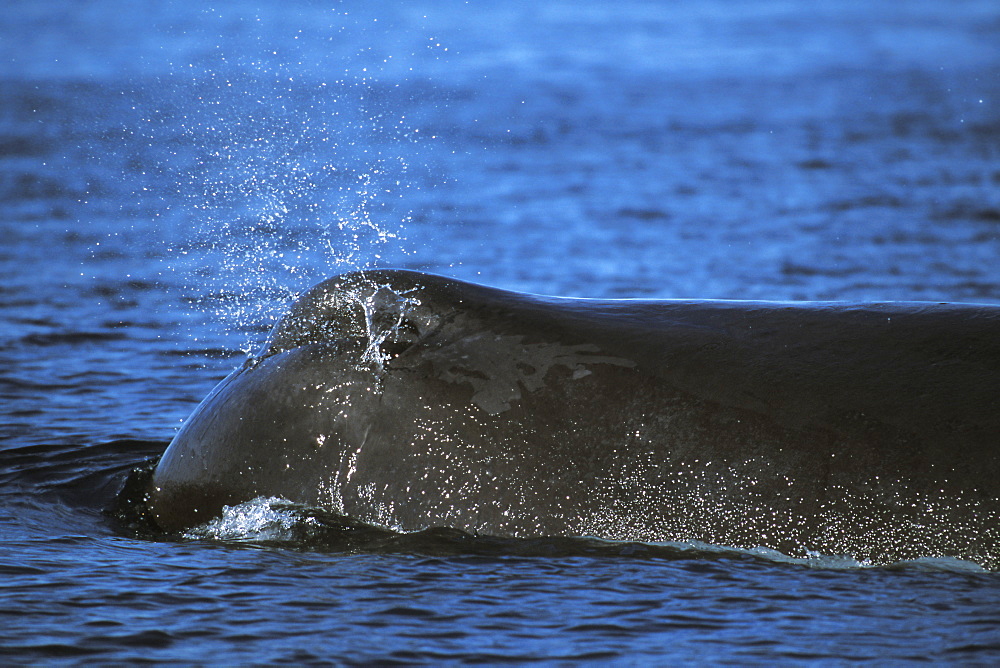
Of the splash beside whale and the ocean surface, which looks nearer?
the ocean surface

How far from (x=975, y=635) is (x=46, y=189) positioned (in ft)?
48.2

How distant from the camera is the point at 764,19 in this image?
158ft

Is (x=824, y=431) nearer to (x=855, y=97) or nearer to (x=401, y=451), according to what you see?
(x=401, y=451)

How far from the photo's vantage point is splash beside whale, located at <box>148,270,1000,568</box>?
480cm

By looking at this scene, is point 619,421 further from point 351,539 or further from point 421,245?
point 421,245

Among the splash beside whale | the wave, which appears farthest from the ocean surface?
the splash beside whale

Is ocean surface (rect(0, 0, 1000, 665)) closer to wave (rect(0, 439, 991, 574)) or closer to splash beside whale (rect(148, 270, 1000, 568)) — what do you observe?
wave (rect(0, 439, 991, 574))

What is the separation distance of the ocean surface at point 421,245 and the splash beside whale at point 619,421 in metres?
0.12

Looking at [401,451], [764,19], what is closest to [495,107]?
[401,451]

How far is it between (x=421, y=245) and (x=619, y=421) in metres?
8.95

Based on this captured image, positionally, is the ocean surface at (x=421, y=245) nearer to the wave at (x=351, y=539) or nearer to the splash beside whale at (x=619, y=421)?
the wave at (x=351, y=539)

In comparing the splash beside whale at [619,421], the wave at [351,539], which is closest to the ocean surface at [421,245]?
the wave at [351,539]

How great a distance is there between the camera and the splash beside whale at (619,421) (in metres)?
4.80

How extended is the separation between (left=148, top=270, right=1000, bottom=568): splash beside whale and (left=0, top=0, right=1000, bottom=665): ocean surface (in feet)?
0.40
